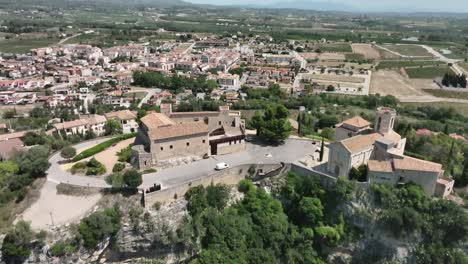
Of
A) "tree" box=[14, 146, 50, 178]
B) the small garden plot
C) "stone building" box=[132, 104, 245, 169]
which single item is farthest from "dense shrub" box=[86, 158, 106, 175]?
"tree" box=[14, 146, 50, 178]

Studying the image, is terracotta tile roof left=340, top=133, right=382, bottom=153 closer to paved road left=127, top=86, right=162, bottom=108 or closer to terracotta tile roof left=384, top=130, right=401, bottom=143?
terracotta tile roof left=384, top=130, right=401, bottom=143

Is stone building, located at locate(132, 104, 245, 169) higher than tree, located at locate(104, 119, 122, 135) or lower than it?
higher

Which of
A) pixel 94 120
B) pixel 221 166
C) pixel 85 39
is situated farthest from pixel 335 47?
pixel 221 166

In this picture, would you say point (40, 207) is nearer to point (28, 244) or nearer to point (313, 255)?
point (28, 244)

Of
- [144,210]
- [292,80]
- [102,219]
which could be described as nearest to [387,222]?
→ [144,210]

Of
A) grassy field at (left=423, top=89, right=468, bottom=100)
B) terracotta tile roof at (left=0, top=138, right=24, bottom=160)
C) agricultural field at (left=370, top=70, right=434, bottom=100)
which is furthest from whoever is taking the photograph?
agricultural field at (left=370, top=70, right=434, bottom=100)

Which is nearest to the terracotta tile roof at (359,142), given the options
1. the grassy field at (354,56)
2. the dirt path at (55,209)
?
the dirt path at (55,209)
